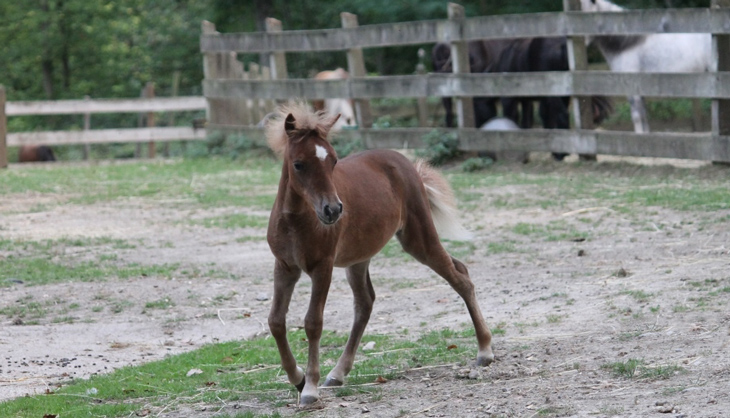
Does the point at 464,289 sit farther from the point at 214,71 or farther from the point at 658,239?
the point at 214,71

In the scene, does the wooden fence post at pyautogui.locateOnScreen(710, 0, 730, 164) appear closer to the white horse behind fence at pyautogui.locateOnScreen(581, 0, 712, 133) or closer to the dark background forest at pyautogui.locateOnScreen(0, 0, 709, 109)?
the white horse behind fence at pyautogui.locateOnScreen(581, 0, 712, 133)

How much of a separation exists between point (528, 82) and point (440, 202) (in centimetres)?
708

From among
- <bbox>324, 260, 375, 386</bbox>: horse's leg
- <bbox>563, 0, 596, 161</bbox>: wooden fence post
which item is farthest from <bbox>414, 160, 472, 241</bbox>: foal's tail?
<bbox>563, 0, 596, 161</bbox>: wooden fence post

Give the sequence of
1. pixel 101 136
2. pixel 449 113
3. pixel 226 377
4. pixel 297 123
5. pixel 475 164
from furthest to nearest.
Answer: pixel 101 136 → pixel 449 113 → pixel 475 164 → pixel 226 377 → pixel 297 123

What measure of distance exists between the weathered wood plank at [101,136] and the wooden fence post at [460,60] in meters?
6.55

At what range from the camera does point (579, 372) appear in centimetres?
458

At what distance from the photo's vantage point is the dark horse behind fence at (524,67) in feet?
43.6

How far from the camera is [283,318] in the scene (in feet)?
15.4

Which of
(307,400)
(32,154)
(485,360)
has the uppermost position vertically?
(307,400)

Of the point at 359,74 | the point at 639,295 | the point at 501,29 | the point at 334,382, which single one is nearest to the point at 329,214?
the point at 334,382

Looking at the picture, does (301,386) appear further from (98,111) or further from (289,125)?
(98,111)

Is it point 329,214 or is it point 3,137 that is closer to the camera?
point 329,214

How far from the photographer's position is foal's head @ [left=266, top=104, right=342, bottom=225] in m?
4.30

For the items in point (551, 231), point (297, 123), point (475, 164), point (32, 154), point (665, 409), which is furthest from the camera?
point (32, 154)
